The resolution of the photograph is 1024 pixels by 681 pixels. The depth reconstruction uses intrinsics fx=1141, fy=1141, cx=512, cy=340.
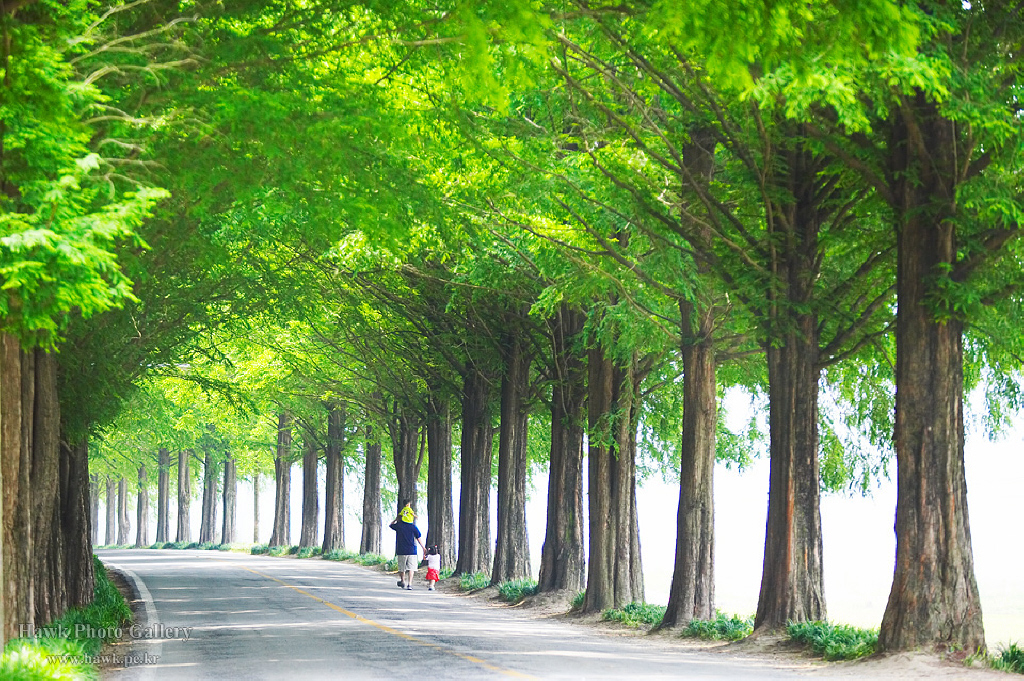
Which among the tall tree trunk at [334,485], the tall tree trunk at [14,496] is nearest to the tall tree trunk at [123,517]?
the tall tree trunk at [334,485]

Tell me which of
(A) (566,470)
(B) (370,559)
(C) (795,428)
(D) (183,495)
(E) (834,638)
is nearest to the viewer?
(E) (834,638)

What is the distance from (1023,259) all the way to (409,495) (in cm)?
2716

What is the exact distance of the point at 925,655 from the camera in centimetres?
1309

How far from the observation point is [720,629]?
1756cm

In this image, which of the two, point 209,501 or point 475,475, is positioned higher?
point 475,475

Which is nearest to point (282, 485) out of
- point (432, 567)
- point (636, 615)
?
point (432, 567)

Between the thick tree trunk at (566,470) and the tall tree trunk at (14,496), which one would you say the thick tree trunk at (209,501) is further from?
the tall tree trunk at (14,496)

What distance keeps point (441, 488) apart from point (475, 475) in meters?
3.28

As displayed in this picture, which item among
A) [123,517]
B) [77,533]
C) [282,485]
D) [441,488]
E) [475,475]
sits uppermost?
[475,475]

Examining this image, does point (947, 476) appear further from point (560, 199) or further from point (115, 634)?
point (115, 634)

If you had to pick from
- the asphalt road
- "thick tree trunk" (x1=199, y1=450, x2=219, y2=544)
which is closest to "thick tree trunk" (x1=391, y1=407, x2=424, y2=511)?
the asphalt road

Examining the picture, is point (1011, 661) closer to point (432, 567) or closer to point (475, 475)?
point (432, 567)

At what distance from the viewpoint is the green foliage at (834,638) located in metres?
14.1

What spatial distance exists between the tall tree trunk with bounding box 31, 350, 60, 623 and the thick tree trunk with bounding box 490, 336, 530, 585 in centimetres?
1446
